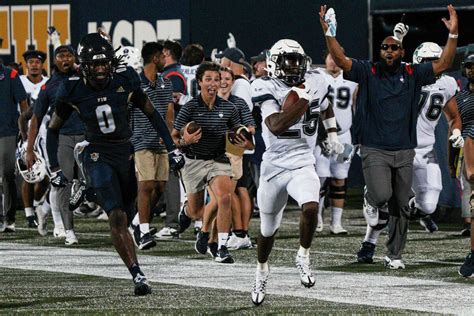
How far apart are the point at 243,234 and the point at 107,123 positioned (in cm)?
356

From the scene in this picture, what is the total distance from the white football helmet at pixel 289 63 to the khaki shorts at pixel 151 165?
4.08 metres

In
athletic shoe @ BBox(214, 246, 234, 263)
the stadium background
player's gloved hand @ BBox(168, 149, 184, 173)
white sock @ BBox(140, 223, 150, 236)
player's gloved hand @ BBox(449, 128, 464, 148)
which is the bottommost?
athletic shoe @ BBox(214, 246, 234, 263)

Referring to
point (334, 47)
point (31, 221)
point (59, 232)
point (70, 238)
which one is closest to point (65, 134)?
point (70, 238)

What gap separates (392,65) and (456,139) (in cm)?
151

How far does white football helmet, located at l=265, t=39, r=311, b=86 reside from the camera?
9.80 metres

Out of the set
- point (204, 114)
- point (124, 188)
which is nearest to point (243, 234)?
point (204, 114)

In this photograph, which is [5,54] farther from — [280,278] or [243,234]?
[280,278]

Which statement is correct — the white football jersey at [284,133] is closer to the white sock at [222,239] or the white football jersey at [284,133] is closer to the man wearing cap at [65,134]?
the white sock at [222,239]

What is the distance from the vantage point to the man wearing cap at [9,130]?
15.6 m

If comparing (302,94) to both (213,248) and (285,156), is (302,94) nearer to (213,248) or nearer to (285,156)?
(285,156)

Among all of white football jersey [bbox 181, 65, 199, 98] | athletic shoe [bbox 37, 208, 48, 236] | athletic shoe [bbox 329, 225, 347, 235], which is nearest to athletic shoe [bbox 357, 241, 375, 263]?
athletic shoe [bbox 329, 225, 347, 235]

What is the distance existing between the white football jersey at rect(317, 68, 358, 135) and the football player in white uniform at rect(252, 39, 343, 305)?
5352 mm

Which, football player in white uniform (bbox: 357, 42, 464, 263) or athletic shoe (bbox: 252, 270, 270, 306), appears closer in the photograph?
athletic shoe (bbox: 252, 270, 270, 306)

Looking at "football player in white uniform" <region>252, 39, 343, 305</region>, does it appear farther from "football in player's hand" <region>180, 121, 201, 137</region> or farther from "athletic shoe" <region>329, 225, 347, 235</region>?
"athletic shoe" <region>329, 225, 347, 235</region>
